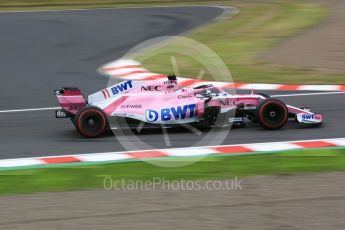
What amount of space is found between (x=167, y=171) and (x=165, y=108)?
1.84 m

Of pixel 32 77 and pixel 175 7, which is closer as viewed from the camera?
pixel 32 77

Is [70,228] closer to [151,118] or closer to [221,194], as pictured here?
[221,194]

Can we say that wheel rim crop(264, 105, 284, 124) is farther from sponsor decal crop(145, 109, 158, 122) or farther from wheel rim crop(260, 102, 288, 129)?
sponsor decal crop(145, 109, 158, 122)

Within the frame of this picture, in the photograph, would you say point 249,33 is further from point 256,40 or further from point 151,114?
point 151,114

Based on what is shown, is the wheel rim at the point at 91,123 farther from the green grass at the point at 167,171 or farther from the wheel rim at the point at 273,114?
the wheel rim at the point at 273,114

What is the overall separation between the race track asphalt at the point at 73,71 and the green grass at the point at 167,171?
937 mm

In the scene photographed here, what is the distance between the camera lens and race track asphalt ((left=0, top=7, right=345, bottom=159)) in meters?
8.38

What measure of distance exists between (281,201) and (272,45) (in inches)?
429

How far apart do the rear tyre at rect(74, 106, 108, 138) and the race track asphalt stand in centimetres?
11

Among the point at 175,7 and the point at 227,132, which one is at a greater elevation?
the point at 175,7

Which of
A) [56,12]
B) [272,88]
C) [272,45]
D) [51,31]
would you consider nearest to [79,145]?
[272,88]

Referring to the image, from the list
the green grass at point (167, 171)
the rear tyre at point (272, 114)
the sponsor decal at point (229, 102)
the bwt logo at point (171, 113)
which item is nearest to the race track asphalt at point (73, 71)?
the rear tyre at point (272, 114)

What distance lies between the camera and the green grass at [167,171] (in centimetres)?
634

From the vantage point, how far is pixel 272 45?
16203 millimetres
